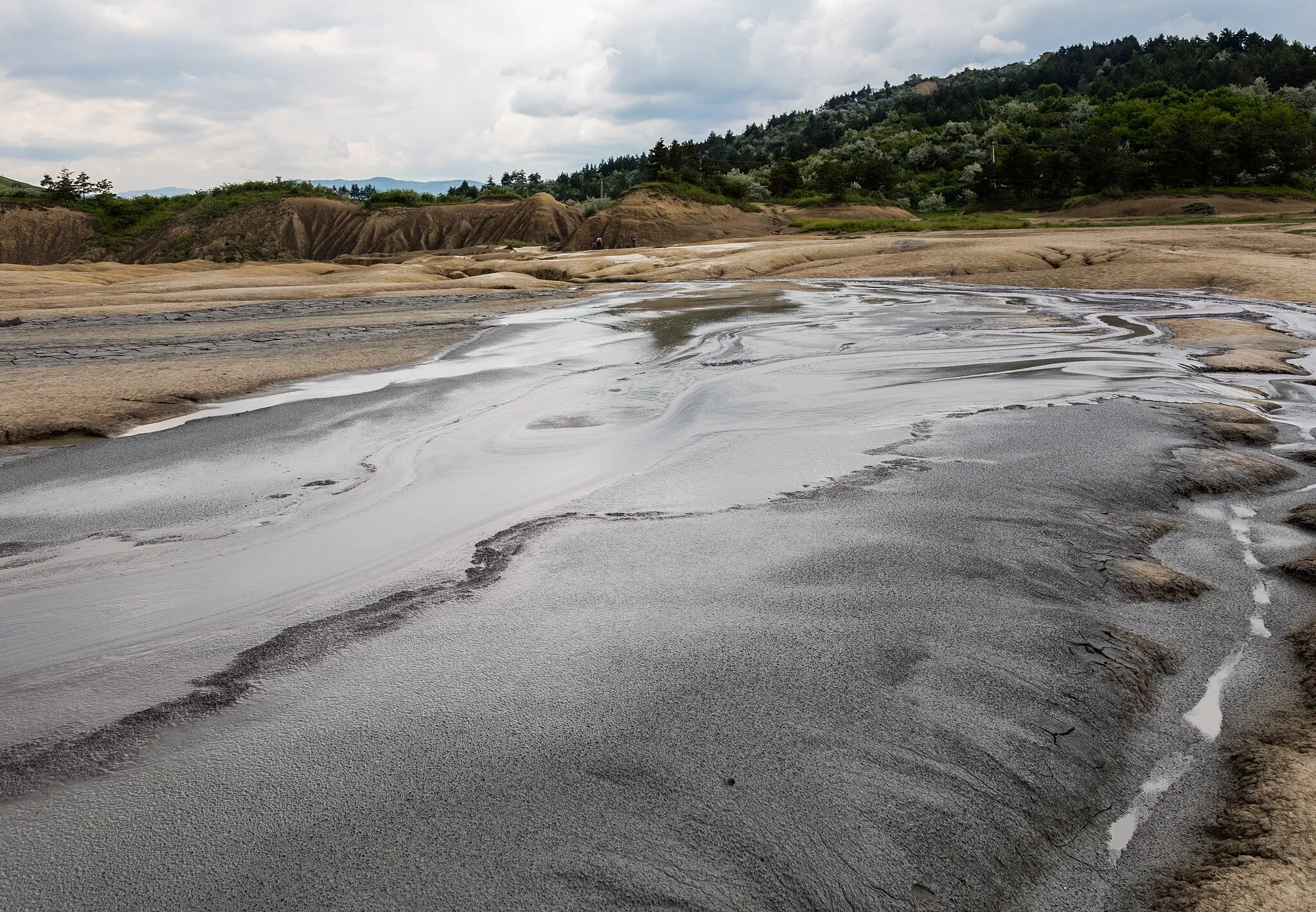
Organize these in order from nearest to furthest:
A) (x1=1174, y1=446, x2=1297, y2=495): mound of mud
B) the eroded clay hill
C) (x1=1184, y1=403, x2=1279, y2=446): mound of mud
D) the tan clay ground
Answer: (x1=1174, y1=446, x2=1297, y2=495): mound of mud, (x1=1184, y1=403, x2=1279, y2=446): mound of mud, the tan clay ground, the eroded clay hill

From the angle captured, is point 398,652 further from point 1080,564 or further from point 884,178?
point 884,178

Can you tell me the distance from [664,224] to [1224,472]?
138ft

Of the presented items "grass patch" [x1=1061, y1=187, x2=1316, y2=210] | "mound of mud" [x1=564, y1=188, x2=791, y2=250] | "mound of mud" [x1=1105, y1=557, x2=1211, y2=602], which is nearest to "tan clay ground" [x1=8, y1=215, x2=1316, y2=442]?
"mound of mud" [x1=564, y1=188, x2=791, y2=250]

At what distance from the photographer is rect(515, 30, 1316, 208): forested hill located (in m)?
42.8

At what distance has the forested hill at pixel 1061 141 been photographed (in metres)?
42.8

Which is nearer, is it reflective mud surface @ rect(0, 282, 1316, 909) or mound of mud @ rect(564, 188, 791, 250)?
reflective mud surface @ rect(0, 282, 1316, 909)

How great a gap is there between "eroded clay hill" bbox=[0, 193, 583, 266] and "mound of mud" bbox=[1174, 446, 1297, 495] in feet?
165

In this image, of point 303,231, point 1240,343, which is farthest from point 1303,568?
point 303,231

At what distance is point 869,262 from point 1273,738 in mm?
26121

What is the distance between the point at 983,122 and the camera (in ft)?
240

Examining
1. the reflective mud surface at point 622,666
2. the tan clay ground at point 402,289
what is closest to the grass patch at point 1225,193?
the tan clay ground at point 402,289

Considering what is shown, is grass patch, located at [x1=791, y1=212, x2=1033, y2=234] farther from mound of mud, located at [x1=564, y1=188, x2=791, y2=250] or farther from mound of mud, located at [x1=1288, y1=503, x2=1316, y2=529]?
mound of mud, located at [x1=1288, y1=503, x2=1316, y2=529]

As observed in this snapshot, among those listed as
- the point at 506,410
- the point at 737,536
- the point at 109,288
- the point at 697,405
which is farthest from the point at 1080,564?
the point at 109,288

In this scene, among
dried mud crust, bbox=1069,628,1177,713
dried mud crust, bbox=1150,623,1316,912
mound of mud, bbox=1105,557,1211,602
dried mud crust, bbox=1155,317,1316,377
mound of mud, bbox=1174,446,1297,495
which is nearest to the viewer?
dried mud crust, bbox=1150,623,1316,912
